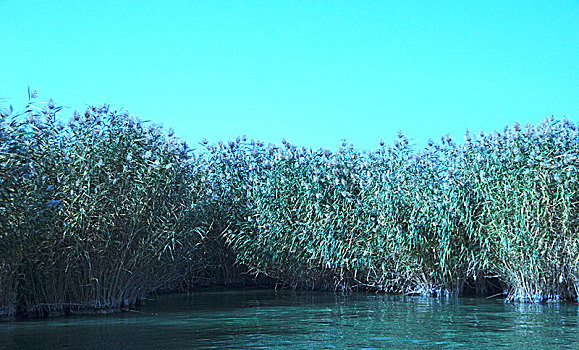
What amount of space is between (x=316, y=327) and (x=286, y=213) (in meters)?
4.53

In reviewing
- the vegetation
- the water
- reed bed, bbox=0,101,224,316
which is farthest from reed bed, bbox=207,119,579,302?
reed bed, bbox=0,101,224,316

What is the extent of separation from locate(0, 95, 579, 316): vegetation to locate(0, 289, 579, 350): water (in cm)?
57

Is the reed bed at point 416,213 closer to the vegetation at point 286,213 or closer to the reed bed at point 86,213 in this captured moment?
the vegetation at point 286,213

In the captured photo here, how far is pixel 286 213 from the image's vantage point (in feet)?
38.5

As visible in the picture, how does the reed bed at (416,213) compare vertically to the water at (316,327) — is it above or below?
above

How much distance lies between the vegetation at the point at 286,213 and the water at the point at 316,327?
57cm

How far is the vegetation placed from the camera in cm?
812

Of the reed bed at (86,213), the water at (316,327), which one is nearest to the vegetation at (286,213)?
the reed bed at (86,213)

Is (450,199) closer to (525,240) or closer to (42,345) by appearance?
(525,240)

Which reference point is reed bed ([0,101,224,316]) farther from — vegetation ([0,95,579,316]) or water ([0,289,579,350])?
water ([0,289,579,350])

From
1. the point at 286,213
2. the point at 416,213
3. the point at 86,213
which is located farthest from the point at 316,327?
the point at 286,213

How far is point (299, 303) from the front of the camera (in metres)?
10.1

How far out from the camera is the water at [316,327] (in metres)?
6.19

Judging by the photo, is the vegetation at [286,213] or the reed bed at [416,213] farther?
the reed bed at [416,213]
